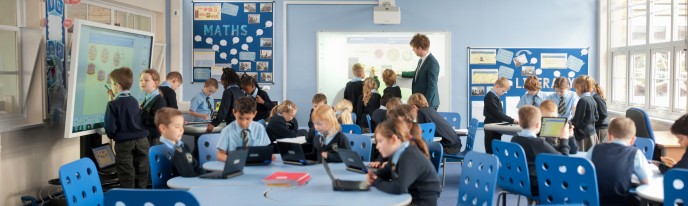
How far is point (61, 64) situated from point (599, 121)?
5442mm

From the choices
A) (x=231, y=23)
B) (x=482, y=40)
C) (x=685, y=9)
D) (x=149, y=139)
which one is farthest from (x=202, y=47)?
(x=685, y=9)

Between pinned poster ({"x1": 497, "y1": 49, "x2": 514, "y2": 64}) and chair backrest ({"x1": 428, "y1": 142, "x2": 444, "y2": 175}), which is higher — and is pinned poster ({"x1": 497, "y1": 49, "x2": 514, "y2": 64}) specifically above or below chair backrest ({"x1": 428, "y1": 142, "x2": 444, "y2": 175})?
above

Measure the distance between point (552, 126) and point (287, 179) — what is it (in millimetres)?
2322

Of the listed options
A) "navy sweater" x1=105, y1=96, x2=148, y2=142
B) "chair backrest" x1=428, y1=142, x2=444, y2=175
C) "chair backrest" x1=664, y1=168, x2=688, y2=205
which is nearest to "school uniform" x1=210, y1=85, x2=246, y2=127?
"navy sweater" x1=105, y1=96, x2=148, y2=142

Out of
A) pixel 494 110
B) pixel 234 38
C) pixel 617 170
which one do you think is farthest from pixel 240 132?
pixel 234 38

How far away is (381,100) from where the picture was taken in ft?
27.0

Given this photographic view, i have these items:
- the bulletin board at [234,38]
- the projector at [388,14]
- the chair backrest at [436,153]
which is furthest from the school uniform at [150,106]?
the projector at [388,14]

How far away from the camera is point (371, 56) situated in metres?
9.81

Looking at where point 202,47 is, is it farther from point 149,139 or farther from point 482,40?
point 482,40

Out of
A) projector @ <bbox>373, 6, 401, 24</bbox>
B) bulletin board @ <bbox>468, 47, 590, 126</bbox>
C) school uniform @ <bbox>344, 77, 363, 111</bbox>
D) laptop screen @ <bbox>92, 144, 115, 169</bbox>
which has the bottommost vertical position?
laptop screen @ <bbox>92, 144, 115, 169</bbox>

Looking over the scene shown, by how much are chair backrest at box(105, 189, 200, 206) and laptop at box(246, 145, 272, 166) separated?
5.96ft

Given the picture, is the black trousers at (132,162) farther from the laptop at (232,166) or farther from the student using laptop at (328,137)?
the laptop at (232,166)

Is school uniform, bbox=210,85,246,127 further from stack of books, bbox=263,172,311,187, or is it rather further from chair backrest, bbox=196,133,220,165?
stack of books, bbox=263,172,311,187

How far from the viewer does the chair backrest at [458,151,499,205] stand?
3.71 metres
